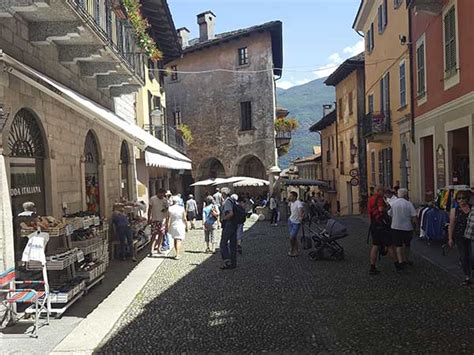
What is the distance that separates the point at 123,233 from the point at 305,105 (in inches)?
5349

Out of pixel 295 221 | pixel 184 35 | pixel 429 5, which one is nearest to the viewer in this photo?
pixel 295 221

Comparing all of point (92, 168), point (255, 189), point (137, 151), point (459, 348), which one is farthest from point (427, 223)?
point (255, 189)

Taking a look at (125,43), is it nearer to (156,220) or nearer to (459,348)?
(156,220)

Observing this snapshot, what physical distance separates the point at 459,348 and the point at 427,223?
22.9 feet

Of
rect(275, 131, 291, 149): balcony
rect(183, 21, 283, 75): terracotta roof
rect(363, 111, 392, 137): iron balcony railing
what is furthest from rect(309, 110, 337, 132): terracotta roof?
rect(363, 111, 392, 137): iron balcony railing

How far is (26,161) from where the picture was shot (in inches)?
287

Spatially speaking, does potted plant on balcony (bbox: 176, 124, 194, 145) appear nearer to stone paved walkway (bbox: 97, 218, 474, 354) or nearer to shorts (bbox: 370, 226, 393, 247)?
stone paved walkway (bbox: 97, 218, 474, 354)

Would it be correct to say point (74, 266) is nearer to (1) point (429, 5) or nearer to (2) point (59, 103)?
(2) point (59, 103)

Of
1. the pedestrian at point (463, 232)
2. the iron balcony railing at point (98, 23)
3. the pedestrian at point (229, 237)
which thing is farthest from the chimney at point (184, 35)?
the pedestrian at point (463, 232)

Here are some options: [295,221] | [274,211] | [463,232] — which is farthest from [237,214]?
[274,211]

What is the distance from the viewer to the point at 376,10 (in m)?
20.8

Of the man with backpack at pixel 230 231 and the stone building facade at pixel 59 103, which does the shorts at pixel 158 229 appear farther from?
the man with backpack at pixel 230 231

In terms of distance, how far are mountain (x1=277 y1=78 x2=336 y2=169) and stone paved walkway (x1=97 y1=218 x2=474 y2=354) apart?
10023cm

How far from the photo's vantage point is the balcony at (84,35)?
22.6 feet
